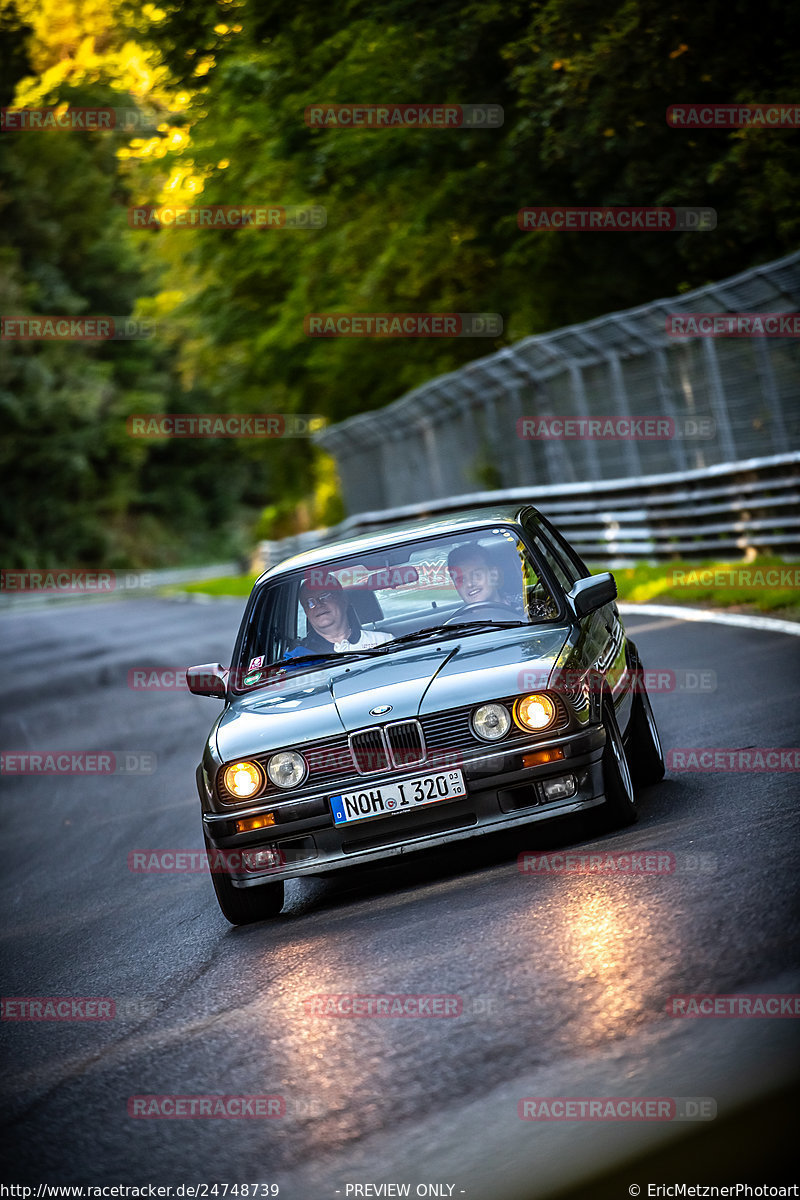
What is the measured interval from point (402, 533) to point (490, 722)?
1.61 meters

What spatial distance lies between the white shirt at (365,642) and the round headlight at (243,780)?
0.95m

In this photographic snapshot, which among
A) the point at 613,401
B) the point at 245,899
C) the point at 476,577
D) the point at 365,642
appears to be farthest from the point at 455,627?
the point at 613,401

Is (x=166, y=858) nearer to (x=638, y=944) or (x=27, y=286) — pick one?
(x=638, y=944)

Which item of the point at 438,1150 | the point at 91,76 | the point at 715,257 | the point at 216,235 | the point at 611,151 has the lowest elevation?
the point at 438,1150

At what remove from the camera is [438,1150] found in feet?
12.3

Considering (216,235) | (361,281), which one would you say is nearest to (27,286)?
(216,235)

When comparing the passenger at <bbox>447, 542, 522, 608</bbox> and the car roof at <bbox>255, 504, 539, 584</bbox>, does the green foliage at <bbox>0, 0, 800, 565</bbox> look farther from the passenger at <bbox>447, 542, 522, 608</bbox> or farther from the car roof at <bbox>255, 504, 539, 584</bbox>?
the passenger at <bbox>447, 542, 522, 608</bbox>

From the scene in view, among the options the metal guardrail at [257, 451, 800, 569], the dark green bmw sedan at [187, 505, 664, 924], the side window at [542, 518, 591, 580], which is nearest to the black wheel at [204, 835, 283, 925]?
the dark green bmw sedan at [187, 505, 664, 924]

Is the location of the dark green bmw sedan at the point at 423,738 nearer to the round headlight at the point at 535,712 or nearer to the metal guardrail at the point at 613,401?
the round headlight at the point at 535,712

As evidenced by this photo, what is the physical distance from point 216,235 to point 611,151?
14553 mm

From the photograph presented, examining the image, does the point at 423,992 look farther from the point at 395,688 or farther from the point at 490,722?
the point at 395,688

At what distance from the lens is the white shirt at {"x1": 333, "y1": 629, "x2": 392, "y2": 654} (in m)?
6.97

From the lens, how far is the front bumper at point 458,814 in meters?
6.03

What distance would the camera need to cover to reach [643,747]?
738 centimetres
